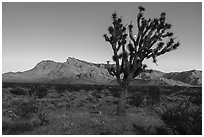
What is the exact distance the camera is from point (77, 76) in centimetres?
13825

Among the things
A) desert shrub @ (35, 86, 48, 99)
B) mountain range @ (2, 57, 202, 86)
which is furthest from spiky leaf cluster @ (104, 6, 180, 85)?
mountain range @ (2, 57, 202, 86)

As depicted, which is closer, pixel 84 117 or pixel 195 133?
pixel 195 133

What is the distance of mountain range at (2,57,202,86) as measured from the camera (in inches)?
5007

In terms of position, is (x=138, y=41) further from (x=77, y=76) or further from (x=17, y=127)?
(x=77, y=76)

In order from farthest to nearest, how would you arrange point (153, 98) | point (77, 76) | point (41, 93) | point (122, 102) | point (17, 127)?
point (77, 76) → point (41, 93) → point (153, 98) → point (122, 102) → point (17, 127)

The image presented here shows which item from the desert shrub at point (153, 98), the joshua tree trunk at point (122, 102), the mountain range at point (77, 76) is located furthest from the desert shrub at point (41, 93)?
the mountain range at point (77, 76)

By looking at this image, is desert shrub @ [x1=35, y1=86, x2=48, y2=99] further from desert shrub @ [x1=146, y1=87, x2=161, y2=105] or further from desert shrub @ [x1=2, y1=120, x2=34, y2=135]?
desert shrub @ [x1=2, y1=120, x2=34, y2=135]

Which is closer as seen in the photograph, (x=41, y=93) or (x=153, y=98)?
(x=153, y=98)

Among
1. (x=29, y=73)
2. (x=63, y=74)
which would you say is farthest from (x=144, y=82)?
(x=29, y=73)

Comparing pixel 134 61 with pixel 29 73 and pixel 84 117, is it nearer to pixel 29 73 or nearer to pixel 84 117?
pixel 84 117

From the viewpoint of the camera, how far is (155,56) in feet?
42.3

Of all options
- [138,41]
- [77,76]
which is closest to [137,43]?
[138,41]

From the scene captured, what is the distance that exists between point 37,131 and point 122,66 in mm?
6060

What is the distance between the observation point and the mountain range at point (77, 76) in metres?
127
